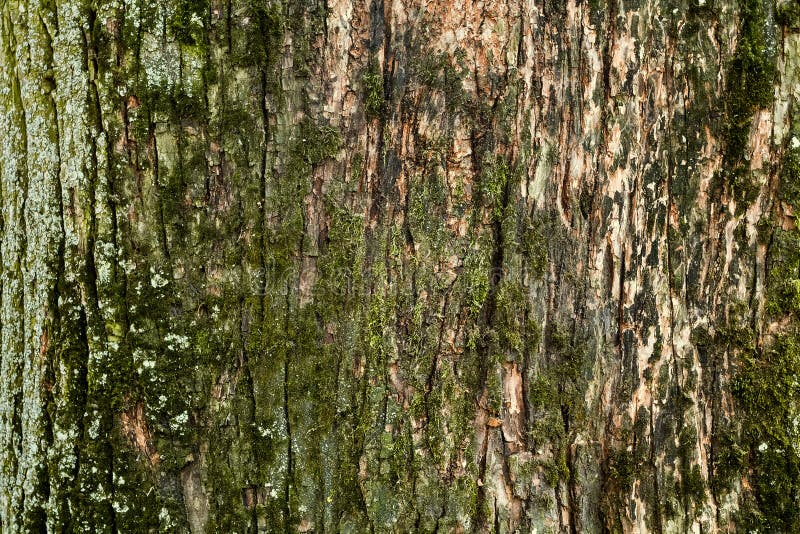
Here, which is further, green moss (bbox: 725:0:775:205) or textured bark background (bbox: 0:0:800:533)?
green moss (bbox: 725:0:775:205)

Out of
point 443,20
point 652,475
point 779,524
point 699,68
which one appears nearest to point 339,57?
point 443,20

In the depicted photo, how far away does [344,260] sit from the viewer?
174 cm

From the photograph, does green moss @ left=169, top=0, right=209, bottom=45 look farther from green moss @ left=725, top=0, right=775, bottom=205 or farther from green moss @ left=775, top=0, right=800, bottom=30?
green moss @ left=775, top=0, right=800, bottom=30

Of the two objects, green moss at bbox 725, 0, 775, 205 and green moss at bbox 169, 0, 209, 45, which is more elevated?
green moss at bbox 169, 0, 209, 45

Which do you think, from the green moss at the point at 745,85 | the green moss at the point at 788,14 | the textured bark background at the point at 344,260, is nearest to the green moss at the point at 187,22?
the textured bark background at the point at 344,260

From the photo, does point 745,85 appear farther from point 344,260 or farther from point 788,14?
point 344,260

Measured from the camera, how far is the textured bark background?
5.64ft

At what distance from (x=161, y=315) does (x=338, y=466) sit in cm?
64

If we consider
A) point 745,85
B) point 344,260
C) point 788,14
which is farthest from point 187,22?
point 788,14

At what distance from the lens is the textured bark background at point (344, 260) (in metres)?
1.72

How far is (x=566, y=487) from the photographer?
1775mm

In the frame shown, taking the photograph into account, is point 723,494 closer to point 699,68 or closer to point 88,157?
point 699,68

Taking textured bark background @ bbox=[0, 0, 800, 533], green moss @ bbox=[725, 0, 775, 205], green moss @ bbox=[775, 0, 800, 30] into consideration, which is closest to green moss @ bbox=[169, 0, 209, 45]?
textured bark background @ bbox=[0, 0, 800, 533]

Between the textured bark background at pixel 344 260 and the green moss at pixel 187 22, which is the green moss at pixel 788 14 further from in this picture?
the green moss at pixel 187 22
